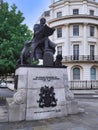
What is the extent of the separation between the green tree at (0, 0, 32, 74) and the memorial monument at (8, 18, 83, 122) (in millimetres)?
4691

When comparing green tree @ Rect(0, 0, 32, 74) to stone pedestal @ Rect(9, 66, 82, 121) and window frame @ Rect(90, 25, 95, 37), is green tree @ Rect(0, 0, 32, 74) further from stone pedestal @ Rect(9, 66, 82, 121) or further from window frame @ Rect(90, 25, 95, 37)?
window frame @ Rect(90, 25, 95, 37)

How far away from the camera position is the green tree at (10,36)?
42.0 ft

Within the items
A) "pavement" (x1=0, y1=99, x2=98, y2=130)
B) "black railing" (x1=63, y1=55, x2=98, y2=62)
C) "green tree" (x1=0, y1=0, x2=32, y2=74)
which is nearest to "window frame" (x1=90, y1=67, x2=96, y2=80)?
"black railing" (x1=63, y1=55, x2=98, y2=62)

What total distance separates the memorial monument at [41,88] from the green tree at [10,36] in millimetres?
4691

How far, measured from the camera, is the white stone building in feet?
110

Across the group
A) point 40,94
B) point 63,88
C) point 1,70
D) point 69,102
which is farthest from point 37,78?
point 1,70

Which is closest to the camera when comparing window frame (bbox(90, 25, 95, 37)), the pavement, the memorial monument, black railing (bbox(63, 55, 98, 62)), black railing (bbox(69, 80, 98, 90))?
the pavement

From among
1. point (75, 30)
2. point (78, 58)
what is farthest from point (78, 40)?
point (78, 58)

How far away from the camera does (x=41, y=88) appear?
7.56m

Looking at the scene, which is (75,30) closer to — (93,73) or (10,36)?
(93,73)

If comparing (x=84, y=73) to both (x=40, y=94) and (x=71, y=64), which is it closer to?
(x=71, y=64)

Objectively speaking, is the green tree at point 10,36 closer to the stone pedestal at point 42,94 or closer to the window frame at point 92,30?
the stone pedestal at point 42,94

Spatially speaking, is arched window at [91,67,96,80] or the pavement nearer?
the pavement

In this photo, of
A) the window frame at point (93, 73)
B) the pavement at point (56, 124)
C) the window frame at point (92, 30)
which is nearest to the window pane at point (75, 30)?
the window frame at point (92, 30)
